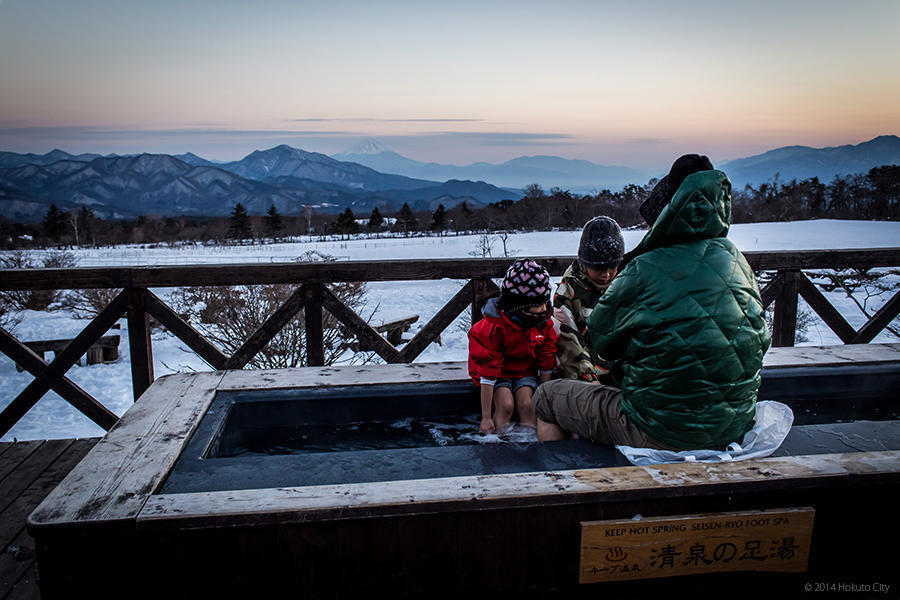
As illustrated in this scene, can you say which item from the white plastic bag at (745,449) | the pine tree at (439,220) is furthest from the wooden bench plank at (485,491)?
the pine tree at (439,220)

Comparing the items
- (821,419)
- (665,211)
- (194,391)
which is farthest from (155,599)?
(821,419)

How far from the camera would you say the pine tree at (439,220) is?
26.6 m

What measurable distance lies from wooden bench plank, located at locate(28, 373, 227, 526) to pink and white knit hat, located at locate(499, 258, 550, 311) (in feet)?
5.11

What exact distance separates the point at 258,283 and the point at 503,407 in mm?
1807

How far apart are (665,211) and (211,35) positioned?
372 inches

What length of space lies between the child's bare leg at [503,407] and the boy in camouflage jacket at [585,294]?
0.33m

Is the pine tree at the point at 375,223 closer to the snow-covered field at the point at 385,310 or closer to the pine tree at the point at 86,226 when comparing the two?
the snow-covered field at the point at 385,310

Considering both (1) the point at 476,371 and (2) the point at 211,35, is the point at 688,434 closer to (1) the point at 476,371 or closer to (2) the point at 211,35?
(1) the point at 476,371

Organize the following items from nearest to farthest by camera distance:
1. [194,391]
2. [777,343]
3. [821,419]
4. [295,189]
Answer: [194,391] → [821,419] → [777,343] → [295,189]

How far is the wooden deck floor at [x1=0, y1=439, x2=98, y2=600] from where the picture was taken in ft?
7.45

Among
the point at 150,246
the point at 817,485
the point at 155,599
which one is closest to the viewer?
the point at 155,599

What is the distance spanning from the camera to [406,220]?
91.9ft

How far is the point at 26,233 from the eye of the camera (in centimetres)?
2400

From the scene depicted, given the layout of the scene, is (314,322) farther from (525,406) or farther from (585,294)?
(585,294)
